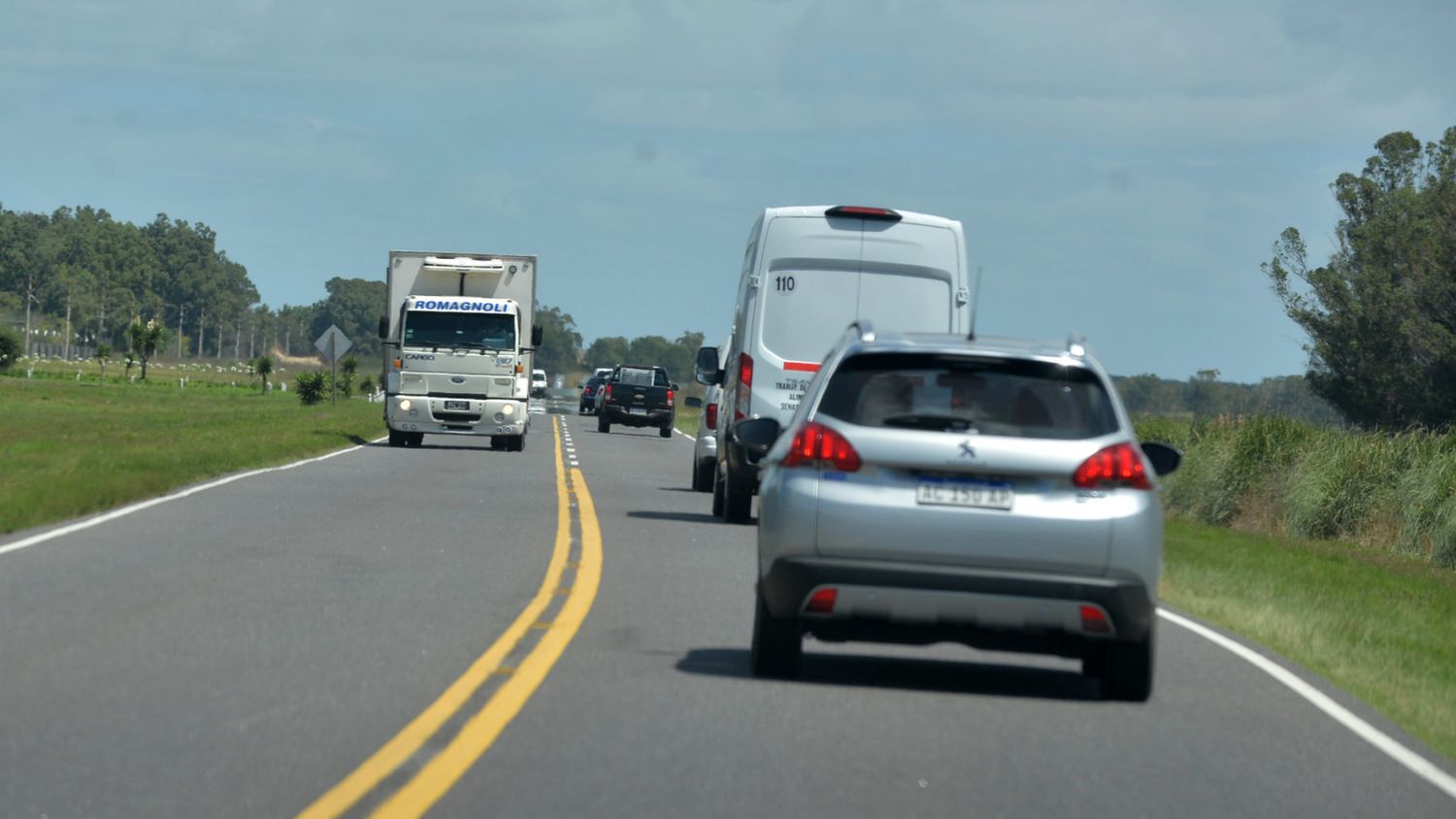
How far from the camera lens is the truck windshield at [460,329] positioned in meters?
35.5

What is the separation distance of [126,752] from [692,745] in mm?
2128

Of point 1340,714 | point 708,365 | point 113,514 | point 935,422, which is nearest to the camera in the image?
point 935,422

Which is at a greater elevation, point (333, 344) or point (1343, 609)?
point (333, 344)

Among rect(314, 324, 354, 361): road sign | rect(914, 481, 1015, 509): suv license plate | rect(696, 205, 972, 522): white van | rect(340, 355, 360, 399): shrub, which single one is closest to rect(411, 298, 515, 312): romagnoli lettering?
rect(696, 205, 972, 522): white van

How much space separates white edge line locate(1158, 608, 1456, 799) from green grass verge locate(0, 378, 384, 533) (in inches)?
380

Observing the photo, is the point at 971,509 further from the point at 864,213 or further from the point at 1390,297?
the point at 1390,297

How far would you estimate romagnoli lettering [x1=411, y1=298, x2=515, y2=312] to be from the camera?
3538 centimetres

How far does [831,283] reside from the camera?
18.6 m

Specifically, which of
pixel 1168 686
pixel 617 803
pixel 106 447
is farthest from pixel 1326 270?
pixel 617 803

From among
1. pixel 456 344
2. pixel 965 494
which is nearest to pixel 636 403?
pixel 456 344

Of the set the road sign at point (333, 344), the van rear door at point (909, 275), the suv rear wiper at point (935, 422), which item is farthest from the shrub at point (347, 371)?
the suv rear wiper at point (935, 422)

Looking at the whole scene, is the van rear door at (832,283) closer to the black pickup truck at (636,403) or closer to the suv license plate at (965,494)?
the suv license plate at (965,494)

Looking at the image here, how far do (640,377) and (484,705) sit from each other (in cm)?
4601

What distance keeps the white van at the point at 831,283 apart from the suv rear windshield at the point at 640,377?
35406 mm
